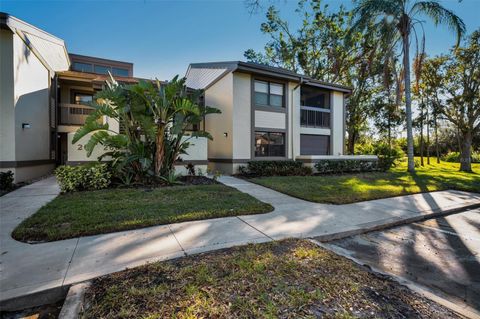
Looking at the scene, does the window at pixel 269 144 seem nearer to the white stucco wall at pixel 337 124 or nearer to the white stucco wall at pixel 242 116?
the white stucco wall at pixel 242 116

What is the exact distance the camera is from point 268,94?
1361 cm

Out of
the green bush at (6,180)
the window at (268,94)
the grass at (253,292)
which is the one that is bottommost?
the grass at (253,292)

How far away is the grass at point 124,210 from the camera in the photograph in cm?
407

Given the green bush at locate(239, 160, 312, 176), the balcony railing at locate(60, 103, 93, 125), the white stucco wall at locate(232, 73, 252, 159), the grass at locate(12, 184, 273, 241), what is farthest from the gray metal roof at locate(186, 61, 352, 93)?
the grass at locate(12, 184, 273, 241)

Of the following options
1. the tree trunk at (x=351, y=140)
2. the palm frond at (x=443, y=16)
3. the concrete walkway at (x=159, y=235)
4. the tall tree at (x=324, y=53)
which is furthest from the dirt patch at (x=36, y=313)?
the tree trunk at (x=351, y=140)

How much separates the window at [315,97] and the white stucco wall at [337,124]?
0.48 metres

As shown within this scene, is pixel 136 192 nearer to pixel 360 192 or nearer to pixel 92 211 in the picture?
pixel 92 211

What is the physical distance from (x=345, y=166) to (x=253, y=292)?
13.7 metres

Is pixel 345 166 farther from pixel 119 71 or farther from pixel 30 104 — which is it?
pixel 119 71

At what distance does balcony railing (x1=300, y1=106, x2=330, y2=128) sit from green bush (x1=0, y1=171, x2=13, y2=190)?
14298mm

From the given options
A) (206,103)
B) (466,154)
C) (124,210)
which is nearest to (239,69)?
(206,103)

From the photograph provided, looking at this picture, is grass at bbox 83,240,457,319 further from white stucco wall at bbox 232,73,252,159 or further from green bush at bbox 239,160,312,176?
white stucco wall at bbox 232,73,252,159

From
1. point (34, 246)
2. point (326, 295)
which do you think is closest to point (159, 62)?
point (34, 246)

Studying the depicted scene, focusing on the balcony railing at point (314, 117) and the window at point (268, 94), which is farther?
the balcony railing at point (314, 117)
